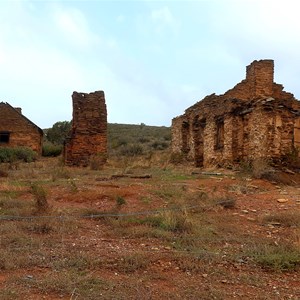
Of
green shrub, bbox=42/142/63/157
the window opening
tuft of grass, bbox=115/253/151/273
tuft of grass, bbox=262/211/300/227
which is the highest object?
the window opening

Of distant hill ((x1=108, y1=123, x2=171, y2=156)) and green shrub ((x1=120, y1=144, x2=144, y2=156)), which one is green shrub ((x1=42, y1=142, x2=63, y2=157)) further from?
green shrub ((x1=120, y1=144, x2=144, y2=156))

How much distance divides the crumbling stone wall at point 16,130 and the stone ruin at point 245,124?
11.5 m

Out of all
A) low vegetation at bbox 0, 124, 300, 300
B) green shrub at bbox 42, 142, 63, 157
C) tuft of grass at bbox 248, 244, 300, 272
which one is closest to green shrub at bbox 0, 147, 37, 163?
green shrub at bbox 42, 142, 63, 157

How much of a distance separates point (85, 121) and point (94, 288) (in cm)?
1639

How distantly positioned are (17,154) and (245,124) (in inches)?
620

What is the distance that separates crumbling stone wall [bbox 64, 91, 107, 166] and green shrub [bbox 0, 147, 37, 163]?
5979 millimetres

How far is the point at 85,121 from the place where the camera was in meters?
20.7

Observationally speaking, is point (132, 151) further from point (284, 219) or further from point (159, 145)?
point (284, 219)

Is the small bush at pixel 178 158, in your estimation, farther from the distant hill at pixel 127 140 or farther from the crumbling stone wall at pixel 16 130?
the crumbling stone wall at pixel 16 130

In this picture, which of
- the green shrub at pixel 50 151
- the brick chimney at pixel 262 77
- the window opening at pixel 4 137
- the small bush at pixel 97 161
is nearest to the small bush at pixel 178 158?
the small bush at pixel 97 161

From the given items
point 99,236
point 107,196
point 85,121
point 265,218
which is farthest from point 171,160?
point 99,236

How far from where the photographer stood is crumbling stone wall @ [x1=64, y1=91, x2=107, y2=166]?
20.6 metres

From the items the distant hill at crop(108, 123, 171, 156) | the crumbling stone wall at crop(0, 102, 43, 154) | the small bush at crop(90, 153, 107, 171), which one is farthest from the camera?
the distant hill at crop(108, 123, 171, 156)

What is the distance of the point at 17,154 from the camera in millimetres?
27078
